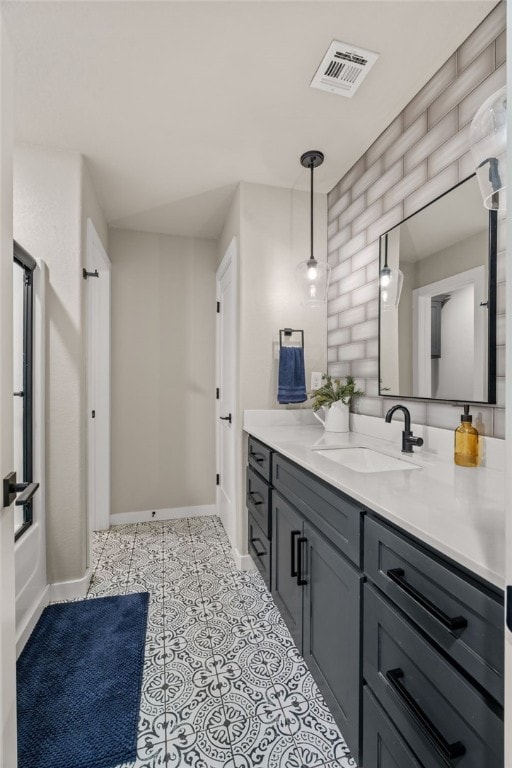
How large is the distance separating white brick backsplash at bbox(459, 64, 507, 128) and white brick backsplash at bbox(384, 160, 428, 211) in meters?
0.23

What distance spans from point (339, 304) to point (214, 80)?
1.34m

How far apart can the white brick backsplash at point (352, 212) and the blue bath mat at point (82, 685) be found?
2.50 m

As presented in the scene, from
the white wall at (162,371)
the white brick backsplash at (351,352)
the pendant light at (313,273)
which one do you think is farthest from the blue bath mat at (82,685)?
the pendant light at (313,273)

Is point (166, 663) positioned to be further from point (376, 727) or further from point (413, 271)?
point (413, 271)

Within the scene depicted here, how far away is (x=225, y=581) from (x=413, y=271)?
201 centimetres

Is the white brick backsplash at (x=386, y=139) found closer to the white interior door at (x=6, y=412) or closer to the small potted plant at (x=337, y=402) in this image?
the small potted plant at (x=337, y=402)

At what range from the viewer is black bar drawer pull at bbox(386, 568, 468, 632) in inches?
26.9

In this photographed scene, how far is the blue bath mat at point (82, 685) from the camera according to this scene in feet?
4.03

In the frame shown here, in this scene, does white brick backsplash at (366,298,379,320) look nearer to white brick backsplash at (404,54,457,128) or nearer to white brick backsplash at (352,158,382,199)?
white brick backsplash at (352,158,382,199)

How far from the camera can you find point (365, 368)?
84.3 inches

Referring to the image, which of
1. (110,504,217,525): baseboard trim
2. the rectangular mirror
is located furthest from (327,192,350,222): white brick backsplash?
(110,504,217,525): baseboard trim

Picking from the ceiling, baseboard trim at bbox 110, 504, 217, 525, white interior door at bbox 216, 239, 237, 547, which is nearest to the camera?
the ceiling

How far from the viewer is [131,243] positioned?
10.6 ft

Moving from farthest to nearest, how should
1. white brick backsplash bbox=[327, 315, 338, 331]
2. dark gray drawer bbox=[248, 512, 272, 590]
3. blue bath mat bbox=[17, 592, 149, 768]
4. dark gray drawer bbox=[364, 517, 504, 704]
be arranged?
1. white brick backsplash bbox=[327, 315, 338, 331]
2. dark gray drawer bbox=[248, 512, 272, 590]
3. blue bath mat bbox=[17, 592, 149, 768]
4. dark gray drawer bbox=[364, 517, 504, 704]
